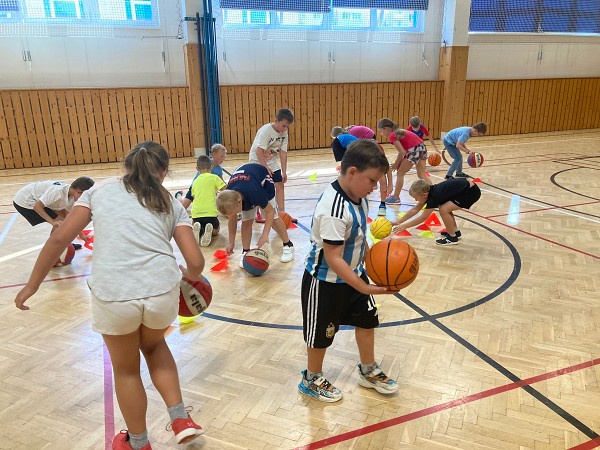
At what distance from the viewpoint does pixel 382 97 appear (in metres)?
16.9

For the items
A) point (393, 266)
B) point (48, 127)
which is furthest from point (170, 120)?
point (393, 266)

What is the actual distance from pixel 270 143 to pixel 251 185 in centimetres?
188

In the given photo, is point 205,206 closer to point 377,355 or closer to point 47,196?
point 47,196

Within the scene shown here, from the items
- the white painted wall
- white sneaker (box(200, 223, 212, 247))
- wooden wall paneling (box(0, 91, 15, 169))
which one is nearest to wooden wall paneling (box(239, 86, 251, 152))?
the white painted wall

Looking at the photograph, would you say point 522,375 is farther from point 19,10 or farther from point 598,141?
point 598,141

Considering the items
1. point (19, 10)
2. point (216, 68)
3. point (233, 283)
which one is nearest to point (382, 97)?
point (216, 68)

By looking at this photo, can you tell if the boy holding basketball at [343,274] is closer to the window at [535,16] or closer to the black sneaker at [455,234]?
the black sneaker at [455,234]

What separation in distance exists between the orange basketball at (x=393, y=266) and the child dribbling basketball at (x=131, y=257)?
1173 millimetres

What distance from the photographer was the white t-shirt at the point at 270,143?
7.41 metres

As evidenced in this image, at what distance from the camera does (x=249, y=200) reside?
579 centimetres

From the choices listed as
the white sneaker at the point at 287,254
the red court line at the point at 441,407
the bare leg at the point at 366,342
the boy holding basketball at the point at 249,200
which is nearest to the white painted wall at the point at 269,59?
the boy holding basketball at the point at 249,200

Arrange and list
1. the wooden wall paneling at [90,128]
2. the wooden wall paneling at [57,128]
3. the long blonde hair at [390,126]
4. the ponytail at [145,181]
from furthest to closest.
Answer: the wooden wall paneling at [90,128] < the wooden wall paneling at [57,128] < the long blonde hair at [390,126] < the ponytail at [145,181]

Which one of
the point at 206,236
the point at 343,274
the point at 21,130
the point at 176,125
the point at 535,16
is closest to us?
the point at 343,274

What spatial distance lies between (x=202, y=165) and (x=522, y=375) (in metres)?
5.10
